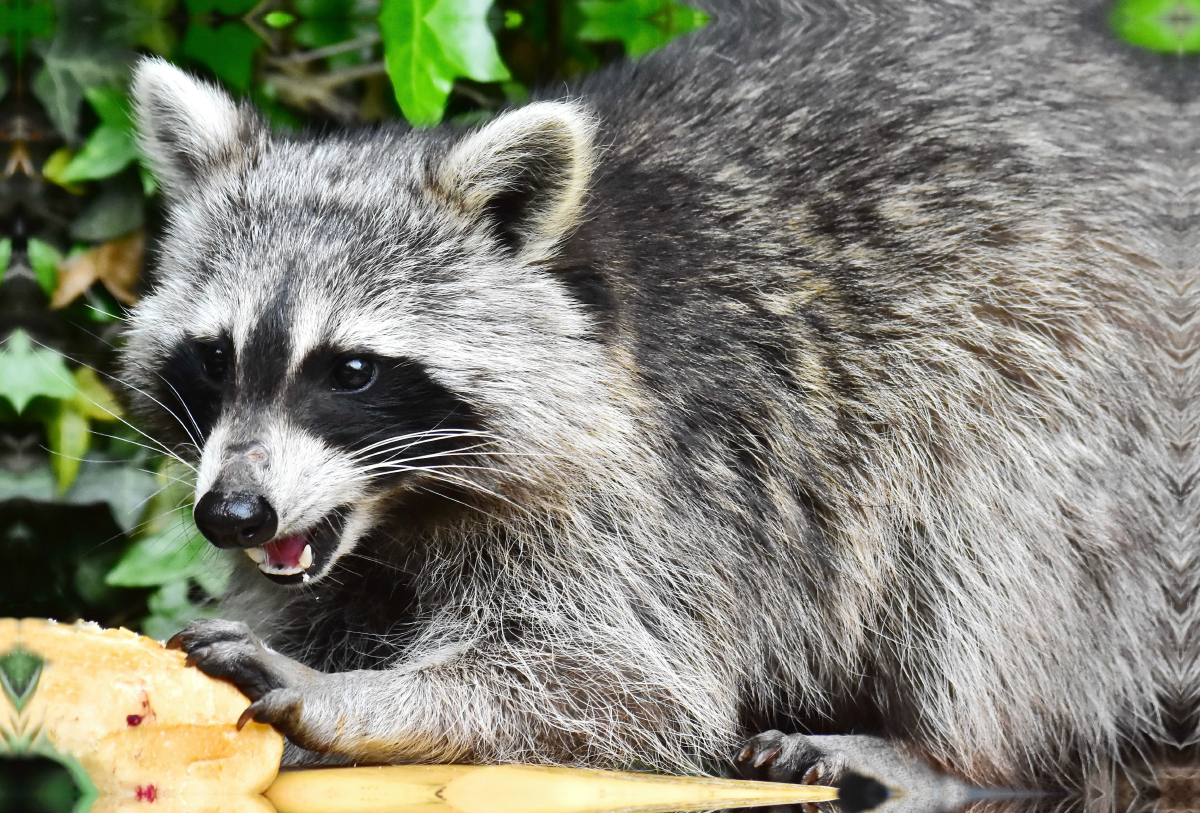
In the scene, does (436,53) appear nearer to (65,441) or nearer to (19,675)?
(65,441)

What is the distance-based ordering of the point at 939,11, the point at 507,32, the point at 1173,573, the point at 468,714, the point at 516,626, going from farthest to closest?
the point at 507,32
the point at 939,11
the point at 1173,573
the point at 516,626
the point at 468,714

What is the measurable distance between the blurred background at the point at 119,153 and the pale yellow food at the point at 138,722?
144 centimetres

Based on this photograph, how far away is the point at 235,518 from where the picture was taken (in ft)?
8.88

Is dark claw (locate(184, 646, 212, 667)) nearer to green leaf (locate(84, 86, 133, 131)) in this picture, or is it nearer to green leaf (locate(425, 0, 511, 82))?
green leaf (locate(425, 0, 511, 82))

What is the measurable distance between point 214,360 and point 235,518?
61cm

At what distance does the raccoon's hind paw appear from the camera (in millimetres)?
2746

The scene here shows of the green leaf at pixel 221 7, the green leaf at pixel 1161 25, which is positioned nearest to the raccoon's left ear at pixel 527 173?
the green leaf at pixel 1161 25

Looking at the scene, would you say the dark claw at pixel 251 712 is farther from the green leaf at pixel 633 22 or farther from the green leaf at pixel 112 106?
the green leaf at pixel 633 22

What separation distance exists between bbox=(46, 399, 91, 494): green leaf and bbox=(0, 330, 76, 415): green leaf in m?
0.10

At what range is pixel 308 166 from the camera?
3.42 m

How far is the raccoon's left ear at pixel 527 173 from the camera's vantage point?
316 centimetres

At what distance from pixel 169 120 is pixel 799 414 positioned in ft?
6.53

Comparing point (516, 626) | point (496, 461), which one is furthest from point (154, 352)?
point (516, 626)

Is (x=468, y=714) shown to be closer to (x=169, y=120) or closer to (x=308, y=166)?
(x=308, y=166)
